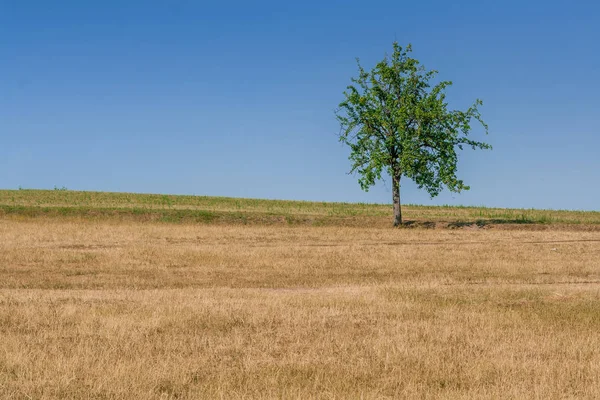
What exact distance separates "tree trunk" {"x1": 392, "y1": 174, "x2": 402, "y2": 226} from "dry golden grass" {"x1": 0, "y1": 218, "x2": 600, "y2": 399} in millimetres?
23612

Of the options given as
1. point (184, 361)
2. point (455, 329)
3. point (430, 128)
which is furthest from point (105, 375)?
point (430, 128)

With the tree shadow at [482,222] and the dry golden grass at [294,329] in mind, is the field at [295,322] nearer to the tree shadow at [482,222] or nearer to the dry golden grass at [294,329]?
the dry golden grass at [294,329]

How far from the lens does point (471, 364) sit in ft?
35.8

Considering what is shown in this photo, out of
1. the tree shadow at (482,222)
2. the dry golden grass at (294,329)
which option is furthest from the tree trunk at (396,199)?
the dry golden grass at (294,329)

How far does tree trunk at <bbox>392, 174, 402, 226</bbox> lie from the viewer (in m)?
53.2

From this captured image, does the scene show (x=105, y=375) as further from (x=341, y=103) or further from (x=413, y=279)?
(x=341, y=103)

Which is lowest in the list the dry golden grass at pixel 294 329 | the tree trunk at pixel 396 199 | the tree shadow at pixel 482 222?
the dry golden grass at pixel 294 329

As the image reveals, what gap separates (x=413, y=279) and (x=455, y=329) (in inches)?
431

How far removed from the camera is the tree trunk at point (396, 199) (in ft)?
175

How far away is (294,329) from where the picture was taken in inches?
531

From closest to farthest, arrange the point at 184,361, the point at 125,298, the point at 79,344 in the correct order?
the point at 184,361 → the point at 79,344 → the point at 125,298

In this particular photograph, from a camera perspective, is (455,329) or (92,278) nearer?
(455,329)

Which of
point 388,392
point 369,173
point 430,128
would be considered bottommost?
point 388,392

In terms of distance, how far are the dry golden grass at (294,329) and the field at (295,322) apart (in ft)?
0.16
